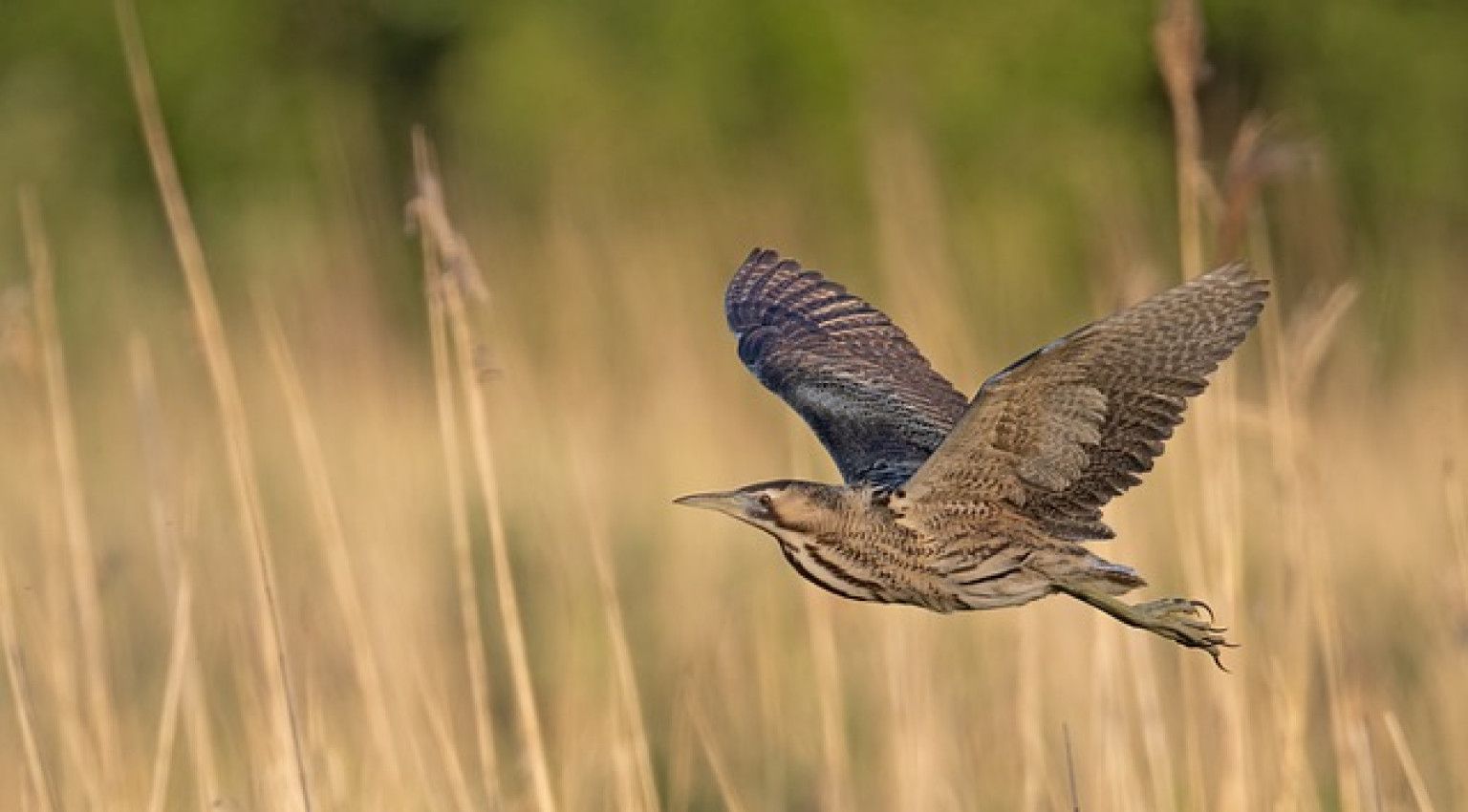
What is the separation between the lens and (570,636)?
4.02 m

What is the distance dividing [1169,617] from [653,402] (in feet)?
10.5

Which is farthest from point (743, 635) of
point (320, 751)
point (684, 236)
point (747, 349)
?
point (684, 236)

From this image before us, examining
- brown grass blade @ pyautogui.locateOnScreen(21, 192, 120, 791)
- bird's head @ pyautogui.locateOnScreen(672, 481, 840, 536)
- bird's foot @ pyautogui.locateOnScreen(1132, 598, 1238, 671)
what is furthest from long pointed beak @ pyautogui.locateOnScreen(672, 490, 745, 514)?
brown grass blade @ pyautogui.locateOnScreen(21, 192, 120, 791)

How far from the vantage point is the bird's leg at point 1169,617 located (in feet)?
9.89

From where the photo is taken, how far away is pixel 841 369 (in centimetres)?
367

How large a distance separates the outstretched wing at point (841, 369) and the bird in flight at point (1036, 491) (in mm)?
175

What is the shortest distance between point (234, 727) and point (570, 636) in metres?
1.15

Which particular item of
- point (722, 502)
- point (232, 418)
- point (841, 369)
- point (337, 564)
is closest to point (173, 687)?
point (337, 564)

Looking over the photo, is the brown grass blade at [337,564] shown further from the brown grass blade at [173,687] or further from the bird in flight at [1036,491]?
the bird in flight at [1036,491]

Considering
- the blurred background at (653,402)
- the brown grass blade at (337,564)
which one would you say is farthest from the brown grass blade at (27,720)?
the brown grass blade at (337,564)

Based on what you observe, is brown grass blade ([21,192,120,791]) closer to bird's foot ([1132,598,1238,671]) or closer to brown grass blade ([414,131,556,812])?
brown grass blade ([414,131,556,812])

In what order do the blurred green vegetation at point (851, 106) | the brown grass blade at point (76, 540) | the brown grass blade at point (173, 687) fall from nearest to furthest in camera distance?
the brown grass blade at point (173, 687) → the brown grass blade at point (76, 540) → the blurred green vegetation at point (851, 106)

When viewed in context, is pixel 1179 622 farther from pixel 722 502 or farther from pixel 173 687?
pixel 173 687

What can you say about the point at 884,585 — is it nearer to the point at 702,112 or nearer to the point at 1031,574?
the point at 1031,574
